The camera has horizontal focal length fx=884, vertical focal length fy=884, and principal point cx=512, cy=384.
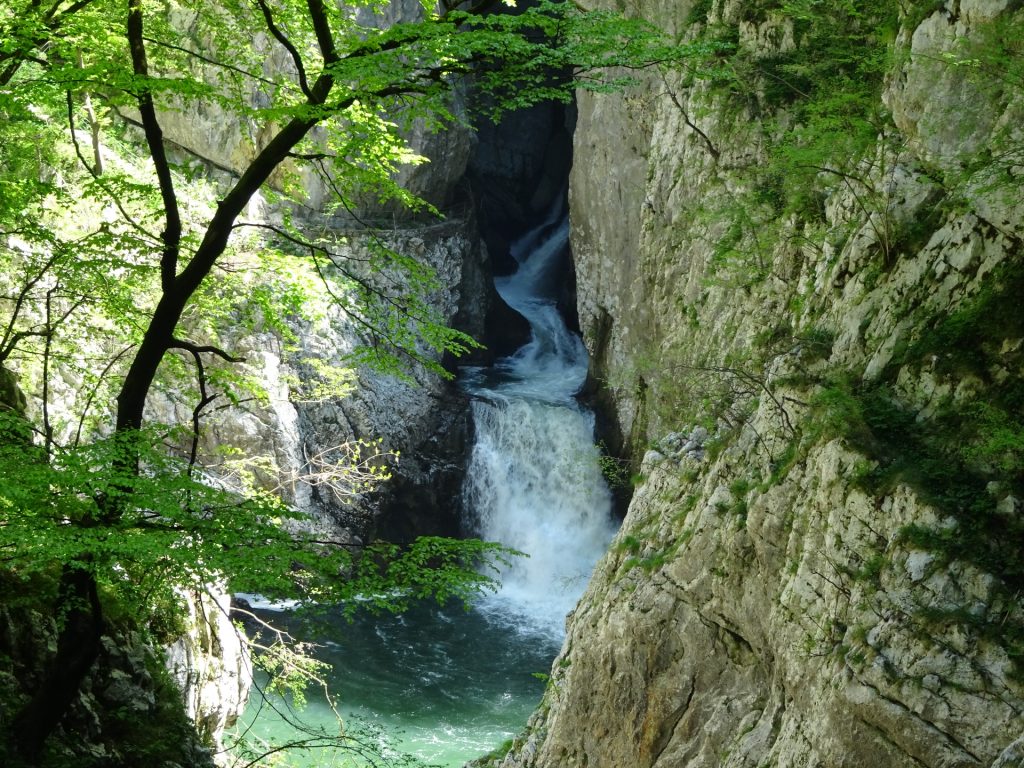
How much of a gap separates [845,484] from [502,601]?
1623 centimetres

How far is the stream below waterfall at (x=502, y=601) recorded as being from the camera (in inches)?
630

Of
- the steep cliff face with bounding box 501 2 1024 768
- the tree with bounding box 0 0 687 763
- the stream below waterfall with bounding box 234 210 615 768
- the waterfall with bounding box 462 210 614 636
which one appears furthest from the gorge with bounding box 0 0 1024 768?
the waterfall with bounding box 462 210 614 636

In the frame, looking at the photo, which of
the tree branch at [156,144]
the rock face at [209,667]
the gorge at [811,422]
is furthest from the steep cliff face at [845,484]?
the tree branch at [156,144]

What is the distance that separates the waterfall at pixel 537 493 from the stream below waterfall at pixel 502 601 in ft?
0.10

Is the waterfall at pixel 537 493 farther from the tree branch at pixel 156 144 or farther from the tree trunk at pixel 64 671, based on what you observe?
the tree branch at pixel 156 144

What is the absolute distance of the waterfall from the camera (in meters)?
22.4

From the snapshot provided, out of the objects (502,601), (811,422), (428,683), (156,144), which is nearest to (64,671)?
(156,144)

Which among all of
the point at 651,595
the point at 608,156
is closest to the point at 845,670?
the point at 651,595

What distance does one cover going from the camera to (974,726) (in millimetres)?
5055

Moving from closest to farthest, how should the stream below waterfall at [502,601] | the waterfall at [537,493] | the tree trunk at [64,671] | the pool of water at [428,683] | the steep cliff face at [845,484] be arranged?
the steep cliff face at [845,484] → the tree trunk at [64,671] → the pool of water at [428,683] → the stream below waterfall at [502,601] → the waterfall at [537,493]

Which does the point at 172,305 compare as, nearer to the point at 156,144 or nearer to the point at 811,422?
the point at 156,144

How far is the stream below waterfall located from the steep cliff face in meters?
5.73

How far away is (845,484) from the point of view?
6582 mm

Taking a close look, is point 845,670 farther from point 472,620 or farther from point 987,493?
point 472,620
